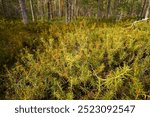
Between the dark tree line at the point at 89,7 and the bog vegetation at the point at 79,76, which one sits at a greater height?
the bog vegetation at the point at 79,76

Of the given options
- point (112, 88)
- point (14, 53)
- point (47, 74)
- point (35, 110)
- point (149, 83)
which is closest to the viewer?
point (35, 110)

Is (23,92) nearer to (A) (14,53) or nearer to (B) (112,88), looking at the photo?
(B) (112,88)

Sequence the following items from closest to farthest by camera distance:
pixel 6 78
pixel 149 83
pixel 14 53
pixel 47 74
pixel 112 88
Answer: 1. pixel 112 88
2. pixel 149 83
3. pixel 47 74
4. pixel 6 78
5. pixel 14 53

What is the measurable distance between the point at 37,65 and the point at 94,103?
181 centimetres

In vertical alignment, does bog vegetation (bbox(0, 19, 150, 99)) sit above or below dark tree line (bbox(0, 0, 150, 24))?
above

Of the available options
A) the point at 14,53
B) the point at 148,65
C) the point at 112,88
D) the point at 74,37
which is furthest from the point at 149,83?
the point at 14,53

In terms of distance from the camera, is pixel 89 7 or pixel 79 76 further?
pixel 89 7

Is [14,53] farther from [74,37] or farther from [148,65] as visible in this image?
[148,65]

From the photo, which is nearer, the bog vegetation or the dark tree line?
the bog vegetation

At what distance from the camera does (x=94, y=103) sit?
331cm

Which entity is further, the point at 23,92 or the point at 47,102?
the point at 23,92

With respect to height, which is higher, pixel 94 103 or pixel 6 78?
pixel 94 103

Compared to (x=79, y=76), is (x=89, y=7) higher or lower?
lower

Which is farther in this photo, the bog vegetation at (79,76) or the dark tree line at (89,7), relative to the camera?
the dark tree line at (89,7)
